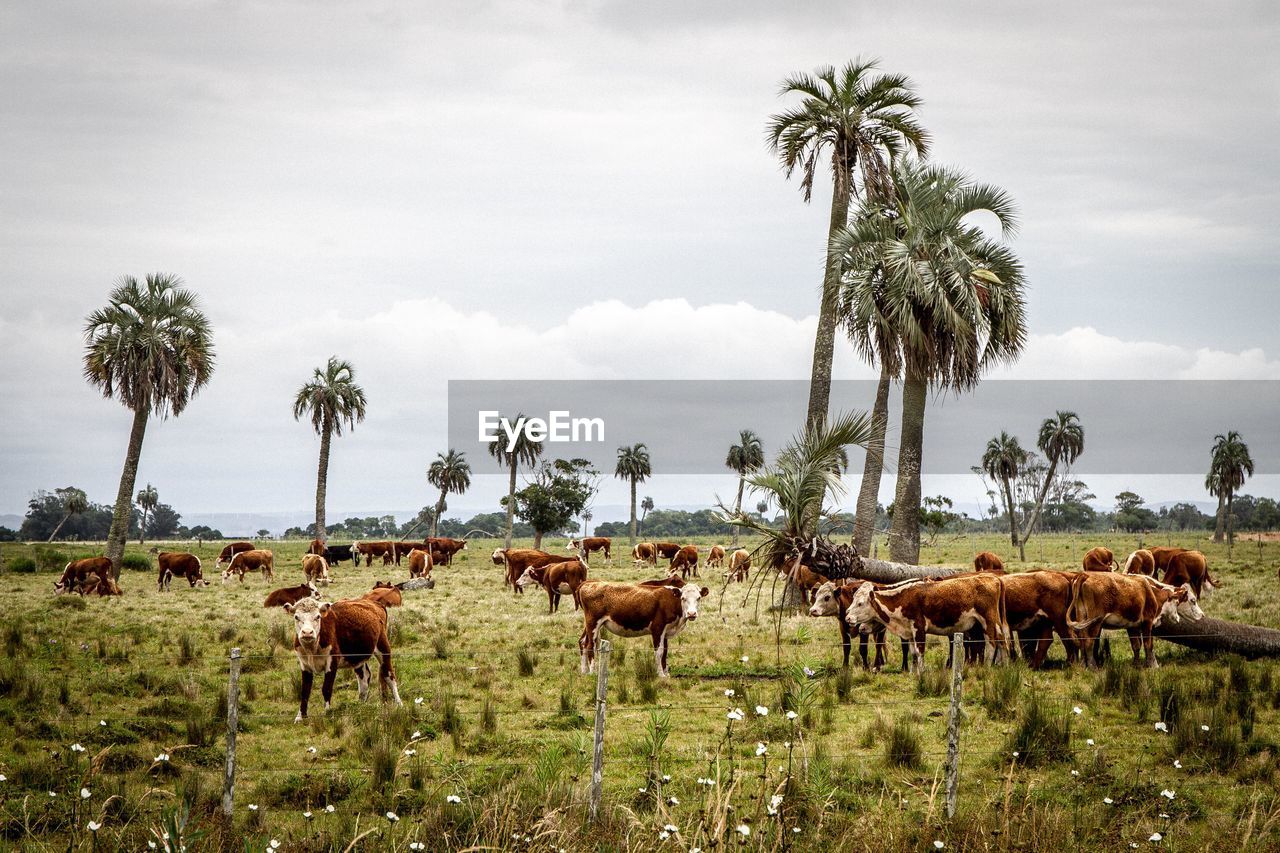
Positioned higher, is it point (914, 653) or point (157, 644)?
point (914, 653)

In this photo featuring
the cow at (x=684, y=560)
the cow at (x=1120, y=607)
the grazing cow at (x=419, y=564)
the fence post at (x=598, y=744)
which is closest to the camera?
the fence post at (x=598, y=744)

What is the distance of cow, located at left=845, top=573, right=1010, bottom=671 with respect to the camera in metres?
15.1

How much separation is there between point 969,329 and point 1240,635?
Result: 35.3 ft

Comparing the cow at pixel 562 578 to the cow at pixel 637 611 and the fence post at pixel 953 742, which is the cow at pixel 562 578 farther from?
the fence post at pixel 953 742

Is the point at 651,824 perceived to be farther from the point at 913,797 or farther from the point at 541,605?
the point at 541,605

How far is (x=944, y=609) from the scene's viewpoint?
1521cm

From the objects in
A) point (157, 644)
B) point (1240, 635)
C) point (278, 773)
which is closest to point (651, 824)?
point (278, 773)

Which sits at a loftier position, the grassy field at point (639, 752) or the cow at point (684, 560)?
the grassy field at point (639, 752)

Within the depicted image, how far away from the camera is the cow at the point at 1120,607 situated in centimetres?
1470

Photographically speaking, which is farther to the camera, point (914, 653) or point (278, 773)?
point (914, 653)

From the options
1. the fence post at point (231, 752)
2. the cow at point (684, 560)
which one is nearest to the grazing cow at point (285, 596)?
the cow at point (684, 560)

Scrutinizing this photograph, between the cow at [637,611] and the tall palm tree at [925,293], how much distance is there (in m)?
10.6

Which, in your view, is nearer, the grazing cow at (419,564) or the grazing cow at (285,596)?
the grazing cow at (285,596)

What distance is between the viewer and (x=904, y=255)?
78.8ft
